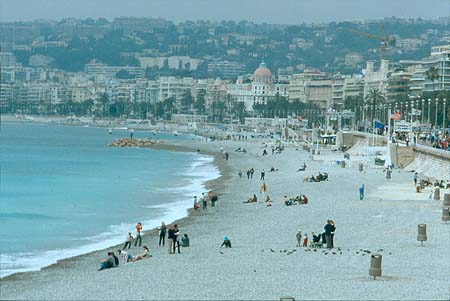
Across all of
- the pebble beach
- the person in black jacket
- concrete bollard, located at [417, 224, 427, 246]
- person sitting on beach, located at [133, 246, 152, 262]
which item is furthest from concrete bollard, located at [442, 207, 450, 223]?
person sitting on beach, located at [133, 246, 152, 262]

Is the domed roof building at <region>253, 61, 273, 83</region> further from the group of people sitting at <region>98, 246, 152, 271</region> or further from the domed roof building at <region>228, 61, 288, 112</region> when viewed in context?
the group of people sitting at <region>98, 246, 152, 271</region>

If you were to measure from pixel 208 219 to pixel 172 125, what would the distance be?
128 meters

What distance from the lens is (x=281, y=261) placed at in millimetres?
22859

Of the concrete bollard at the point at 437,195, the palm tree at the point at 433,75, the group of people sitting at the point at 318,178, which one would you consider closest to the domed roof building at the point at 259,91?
the palm tree at the point at 433,75

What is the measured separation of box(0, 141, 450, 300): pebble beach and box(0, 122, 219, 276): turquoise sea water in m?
1.39

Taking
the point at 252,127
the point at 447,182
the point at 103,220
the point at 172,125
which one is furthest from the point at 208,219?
the point at 172,125

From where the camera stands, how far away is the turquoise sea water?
29.1 metres

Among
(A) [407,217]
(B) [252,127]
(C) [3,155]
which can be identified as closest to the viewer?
(A) [407,217]

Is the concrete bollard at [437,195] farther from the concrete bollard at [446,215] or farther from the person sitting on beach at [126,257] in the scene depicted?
the person sitting on beach at [126,257]

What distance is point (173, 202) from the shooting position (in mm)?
40125

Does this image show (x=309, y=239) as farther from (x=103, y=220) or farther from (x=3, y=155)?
(x=3, y=155)

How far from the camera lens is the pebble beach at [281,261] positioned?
19516mm

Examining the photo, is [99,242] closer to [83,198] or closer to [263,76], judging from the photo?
[83,198]

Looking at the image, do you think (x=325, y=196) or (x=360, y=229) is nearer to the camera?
(x=360, y=229)
